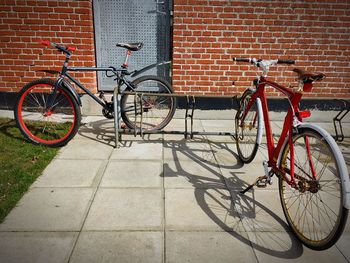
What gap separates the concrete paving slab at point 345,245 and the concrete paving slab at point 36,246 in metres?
2.22

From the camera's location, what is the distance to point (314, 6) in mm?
5125

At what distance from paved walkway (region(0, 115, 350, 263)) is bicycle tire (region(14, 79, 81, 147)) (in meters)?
0.41

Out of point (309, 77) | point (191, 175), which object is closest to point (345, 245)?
point (309, 77)

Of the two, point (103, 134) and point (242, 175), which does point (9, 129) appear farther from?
point (242, 175)

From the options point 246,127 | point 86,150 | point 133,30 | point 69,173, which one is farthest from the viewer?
point 133,30

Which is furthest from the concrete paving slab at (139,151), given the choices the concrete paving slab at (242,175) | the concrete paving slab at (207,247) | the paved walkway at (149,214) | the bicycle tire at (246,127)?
the concrete paving slab at (207,247)

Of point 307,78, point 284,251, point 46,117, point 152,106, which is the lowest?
point 284,251

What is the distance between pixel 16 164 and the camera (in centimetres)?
363

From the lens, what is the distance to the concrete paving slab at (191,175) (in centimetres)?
334

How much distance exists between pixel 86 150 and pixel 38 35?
2504 mm

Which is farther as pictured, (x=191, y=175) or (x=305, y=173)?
(x=191, y=175)

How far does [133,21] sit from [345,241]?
15.6 feet

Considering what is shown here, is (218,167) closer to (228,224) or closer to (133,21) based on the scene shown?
(228,224)

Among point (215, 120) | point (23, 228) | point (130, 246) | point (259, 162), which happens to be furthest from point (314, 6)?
point (23, 228)
